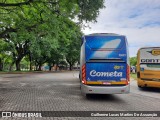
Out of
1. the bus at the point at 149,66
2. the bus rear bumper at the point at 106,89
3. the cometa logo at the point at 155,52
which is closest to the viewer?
the bus rear bumper at the point at 106,89

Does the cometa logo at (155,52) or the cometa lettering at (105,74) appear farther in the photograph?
the cometa logo at (155,52)

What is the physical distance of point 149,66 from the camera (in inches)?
683

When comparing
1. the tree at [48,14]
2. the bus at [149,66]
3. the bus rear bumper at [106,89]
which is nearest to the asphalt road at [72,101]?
the bus rear bumper at [106,89]

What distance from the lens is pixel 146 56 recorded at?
17.5m

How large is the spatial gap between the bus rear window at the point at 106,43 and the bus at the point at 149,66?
5633 mm

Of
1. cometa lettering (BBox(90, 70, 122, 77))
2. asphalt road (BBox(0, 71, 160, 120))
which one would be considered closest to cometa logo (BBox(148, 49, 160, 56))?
asphalt road (BBox(0, 71, 160, 120))

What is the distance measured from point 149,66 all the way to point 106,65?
6104mm

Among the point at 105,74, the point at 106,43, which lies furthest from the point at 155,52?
the point at 105,74

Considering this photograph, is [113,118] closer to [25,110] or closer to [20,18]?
[25,110]

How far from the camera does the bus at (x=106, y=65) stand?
12.3 meters

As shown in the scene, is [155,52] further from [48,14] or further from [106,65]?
[48,14]

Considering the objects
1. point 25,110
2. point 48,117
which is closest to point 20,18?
point 25,110

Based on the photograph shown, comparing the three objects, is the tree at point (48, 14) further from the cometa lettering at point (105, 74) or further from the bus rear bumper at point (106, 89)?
the bus rear bumper at point (106, 89)

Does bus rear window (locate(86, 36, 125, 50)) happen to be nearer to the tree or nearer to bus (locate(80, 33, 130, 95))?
bus (locate(80, 33, 130, 95))
